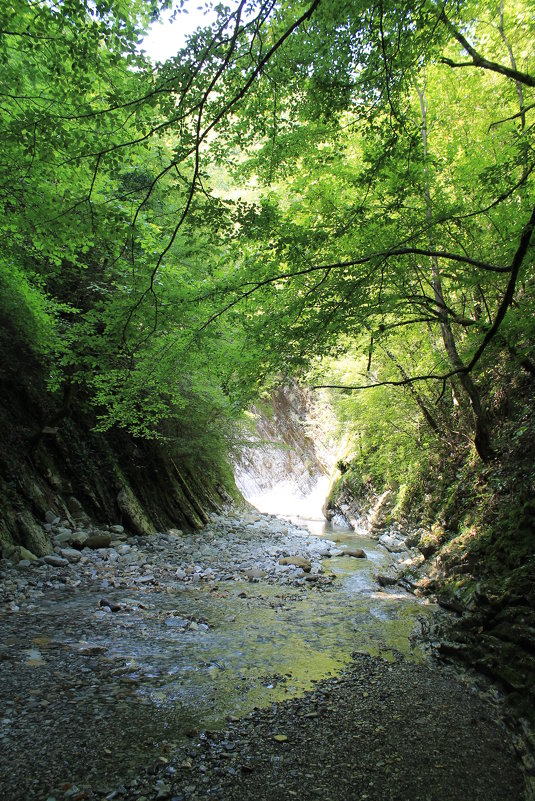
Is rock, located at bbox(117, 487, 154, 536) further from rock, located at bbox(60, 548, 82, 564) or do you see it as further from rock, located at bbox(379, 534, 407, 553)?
rock, located at bbox(379, 534, 407, 553)

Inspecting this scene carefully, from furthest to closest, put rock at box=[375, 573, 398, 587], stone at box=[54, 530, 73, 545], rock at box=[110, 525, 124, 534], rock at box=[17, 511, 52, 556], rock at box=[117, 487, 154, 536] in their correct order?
rock at box=[117, 487, 154, 536]
rock at box=[110, 525, 124, 534]
rock at box=[375, 573, 398, 587]
stone at box=[54, 530, 73, 545]
rock at box=[17, 511, 52, 556]

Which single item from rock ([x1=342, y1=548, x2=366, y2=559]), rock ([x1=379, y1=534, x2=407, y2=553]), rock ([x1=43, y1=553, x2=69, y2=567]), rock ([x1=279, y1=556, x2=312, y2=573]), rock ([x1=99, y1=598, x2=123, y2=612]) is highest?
rock ([x1=379, y1=534, x2=407, y2=553])

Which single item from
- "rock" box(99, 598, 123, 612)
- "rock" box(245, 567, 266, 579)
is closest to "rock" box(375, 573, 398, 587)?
"rock" box(245, 567, 266, 579)

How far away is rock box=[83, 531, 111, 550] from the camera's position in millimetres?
8609

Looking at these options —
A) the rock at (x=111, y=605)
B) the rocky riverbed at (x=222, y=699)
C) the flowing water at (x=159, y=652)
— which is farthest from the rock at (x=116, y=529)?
the rock at (x=111, y=605)

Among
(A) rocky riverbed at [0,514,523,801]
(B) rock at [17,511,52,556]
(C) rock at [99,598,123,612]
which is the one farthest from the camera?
(B) rock at [17,511,52,556]

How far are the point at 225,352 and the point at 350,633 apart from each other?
5.03 metres

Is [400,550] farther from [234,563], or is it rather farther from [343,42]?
[343,42]

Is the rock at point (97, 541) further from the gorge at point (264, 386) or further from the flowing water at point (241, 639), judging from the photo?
the flowing water at point (241, 639)

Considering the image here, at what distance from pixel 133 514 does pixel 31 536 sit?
3.47m

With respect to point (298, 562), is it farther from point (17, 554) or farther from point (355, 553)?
point (17, 554)

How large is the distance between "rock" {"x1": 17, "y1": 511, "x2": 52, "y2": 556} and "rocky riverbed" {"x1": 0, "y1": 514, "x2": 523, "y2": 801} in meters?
0.27

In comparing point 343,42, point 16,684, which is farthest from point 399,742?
point 343,42

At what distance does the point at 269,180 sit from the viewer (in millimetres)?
6223
